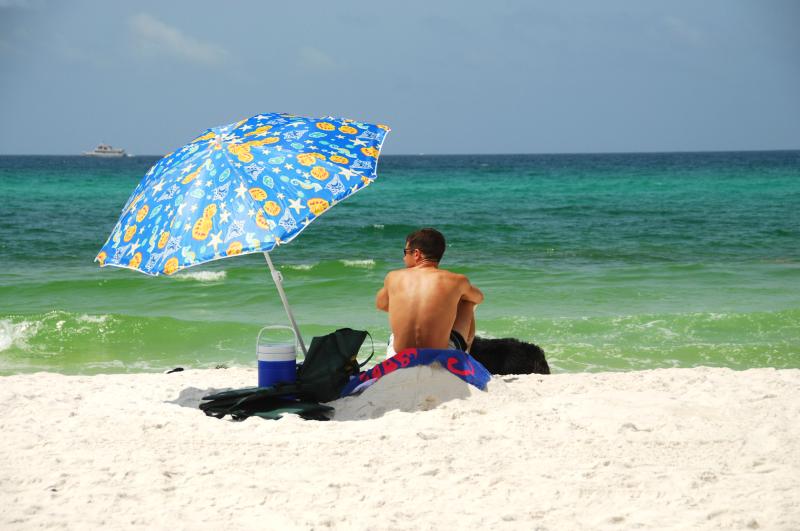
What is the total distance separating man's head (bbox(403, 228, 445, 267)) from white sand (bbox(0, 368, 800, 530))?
2.19ft

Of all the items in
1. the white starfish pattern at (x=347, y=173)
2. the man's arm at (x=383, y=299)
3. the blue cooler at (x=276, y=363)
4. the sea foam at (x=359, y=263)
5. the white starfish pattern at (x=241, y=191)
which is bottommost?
the sea foam at (x=359, y=263)

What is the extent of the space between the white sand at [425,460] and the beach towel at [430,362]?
63 mm

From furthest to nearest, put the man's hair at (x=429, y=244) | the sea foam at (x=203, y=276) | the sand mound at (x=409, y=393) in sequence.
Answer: the sea foam at (x=203, y=276) → the man's hair at (x=429, y=244) → the sand mound at (x=409, y=393)

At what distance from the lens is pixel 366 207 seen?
1172 inches

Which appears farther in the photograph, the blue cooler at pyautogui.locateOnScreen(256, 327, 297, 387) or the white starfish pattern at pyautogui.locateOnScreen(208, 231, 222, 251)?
the blue cooler at pyautogui.locateOnScreen(256, 327, 297, 387)

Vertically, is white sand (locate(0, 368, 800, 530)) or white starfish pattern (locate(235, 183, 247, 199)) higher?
white starfish pattern (locate(235, 183, 247, 199))

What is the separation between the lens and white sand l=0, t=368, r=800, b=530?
339 centimetres

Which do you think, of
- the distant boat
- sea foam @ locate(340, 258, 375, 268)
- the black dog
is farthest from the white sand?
the distant boat

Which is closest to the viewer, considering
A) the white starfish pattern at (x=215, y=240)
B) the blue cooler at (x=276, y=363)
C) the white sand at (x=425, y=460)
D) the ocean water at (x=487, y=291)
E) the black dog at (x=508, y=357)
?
the white sand at (x=425, y=460)

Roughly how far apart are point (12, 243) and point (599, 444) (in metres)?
16.8

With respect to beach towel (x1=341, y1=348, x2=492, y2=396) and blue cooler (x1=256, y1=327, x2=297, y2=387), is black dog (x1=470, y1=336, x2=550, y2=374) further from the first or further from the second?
blue cooler (x1=256, y1=327, x2=297, y2=387)

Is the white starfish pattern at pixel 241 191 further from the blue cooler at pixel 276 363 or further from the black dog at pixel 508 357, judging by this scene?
the black dog at pixel 508 357

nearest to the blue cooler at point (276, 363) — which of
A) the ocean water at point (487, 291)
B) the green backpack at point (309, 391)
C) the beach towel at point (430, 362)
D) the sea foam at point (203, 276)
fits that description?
the green backpack at point (309, 391)

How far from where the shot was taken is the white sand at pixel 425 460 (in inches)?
133
